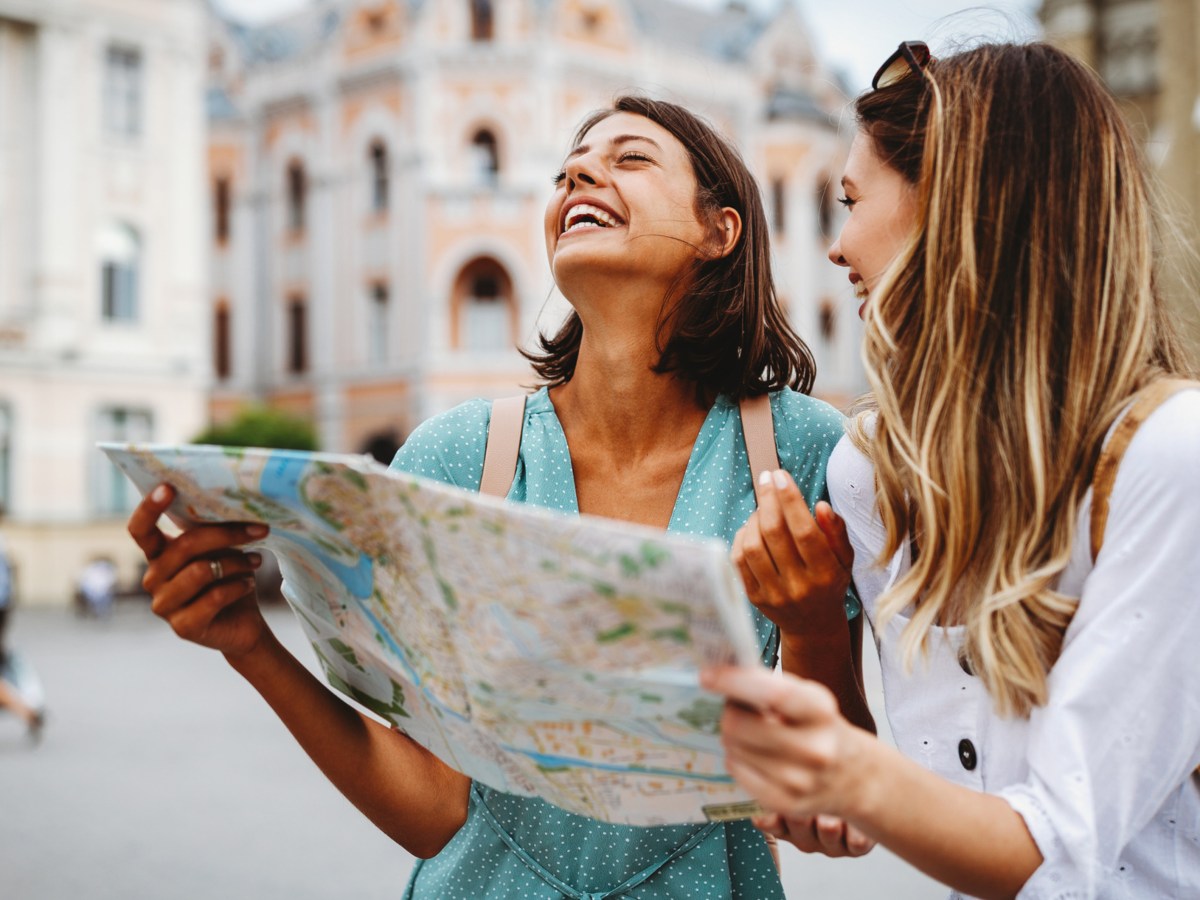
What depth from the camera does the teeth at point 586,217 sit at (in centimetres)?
217

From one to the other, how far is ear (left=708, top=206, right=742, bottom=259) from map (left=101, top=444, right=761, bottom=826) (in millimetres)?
1069

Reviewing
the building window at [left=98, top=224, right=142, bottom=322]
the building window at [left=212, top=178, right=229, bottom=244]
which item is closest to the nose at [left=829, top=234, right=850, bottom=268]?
the building window at [left=98, top=224, right=142, bottom=322]

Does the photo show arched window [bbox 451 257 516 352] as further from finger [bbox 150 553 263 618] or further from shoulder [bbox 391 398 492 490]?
finger [bbox 150 553 263 618]

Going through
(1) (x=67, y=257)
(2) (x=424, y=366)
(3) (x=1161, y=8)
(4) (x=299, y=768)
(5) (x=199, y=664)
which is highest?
(3) (x=1161, y=8)

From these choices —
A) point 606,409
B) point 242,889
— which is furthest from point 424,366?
point 606,409

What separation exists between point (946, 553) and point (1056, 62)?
2.18 feet

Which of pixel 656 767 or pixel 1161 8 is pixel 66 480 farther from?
pixel 656 767

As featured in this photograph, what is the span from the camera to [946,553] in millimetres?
1472

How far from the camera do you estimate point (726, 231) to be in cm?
235

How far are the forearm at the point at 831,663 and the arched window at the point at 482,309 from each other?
985 inches

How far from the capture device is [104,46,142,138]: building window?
23766 millimetres

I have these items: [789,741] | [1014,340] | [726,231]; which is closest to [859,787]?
[789,741]

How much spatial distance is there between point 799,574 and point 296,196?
29774mm

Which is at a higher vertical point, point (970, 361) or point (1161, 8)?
point (1161, 8)
